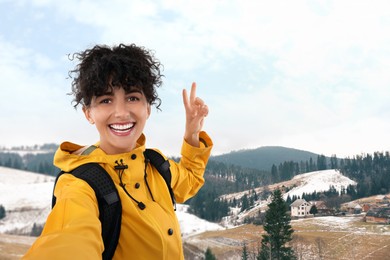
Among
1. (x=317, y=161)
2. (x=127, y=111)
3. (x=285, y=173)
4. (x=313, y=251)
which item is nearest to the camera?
(x=127, y=111)

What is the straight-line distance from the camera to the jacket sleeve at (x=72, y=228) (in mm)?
2203

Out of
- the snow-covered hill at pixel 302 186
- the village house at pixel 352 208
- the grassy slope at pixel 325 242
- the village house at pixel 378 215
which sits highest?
the snow-covered hill at pixel 302 186

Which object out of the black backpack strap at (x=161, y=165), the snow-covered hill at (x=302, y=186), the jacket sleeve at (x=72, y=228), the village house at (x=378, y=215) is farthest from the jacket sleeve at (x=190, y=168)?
the snow-covered hill at (x=302, y=186)

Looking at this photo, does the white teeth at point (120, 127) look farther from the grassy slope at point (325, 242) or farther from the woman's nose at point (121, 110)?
the grassy slope at point (325, 242)

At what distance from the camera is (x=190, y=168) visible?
4.79 meters

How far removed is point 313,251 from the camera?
283 ft

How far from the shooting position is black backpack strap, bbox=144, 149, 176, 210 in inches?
149

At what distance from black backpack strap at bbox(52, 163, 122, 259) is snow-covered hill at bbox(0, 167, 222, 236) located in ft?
381

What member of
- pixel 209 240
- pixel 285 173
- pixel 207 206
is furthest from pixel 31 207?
pixel 285 173

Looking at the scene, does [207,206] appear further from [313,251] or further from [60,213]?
→ [60,213]

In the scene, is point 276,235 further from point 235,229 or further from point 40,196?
point 40,196

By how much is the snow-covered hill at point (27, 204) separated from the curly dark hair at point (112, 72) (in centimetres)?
11559

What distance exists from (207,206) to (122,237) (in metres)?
138

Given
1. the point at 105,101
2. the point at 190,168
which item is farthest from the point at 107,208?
the point at 190,168
